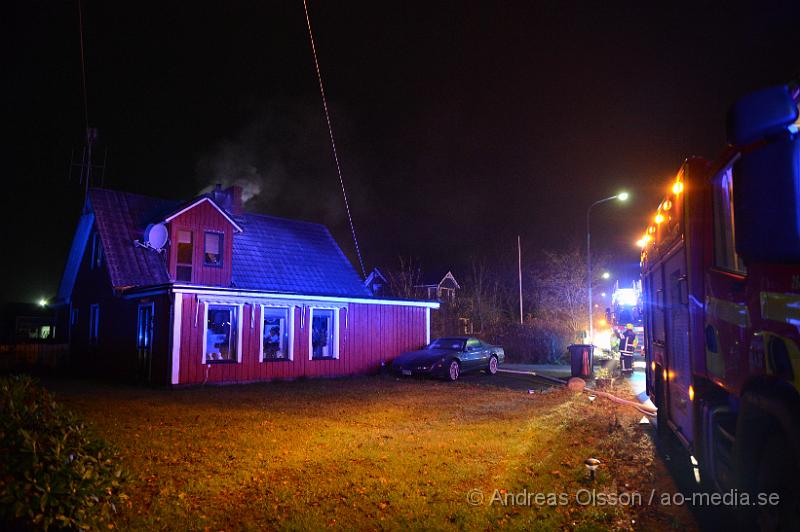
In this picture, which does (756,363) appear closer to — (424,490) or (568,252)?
(424,490)

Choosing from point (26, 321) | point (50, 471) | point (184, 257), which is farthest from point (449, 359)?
point (26, 321)

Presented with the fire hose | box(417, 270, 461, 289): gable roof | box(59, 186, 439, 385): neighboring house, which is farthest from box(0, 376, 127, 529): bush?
box(417, 270, 461, 289): gable roof

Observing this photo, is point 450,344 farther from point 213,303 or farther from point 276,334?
point 213,303

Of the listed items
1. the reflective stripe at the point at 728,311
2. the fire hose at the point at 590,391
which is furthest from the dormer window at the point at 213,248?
the reflective stripe at the point at 728,311

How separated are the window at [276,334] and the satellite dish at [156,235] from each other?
4.48m

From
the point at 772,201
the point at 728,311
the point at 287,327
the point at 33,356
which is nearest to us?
the point at 772,201

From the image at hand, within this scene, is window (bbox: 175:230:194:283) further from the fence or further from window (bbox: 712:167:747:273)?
window (bbox: 712:167:747:273)

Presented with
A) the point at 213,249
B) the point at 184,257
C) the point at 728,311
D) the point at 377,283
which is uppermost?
the point at 377,283

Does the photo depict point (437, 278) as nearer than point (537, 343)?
No

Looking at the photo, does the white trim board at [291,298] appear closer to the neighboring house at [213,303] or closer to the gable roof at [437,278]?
the neighboring house at [213,303]

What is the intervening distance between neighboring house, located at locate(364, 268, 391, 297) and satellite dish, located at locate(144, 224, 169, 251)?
20.9 meters

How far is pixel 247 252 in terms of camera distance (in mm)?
20688

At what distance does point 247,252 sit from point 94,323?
245 inches

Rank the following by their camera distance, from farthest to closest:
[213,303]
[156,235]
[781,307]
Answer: [156,235] → [213,303] → [781,307]
